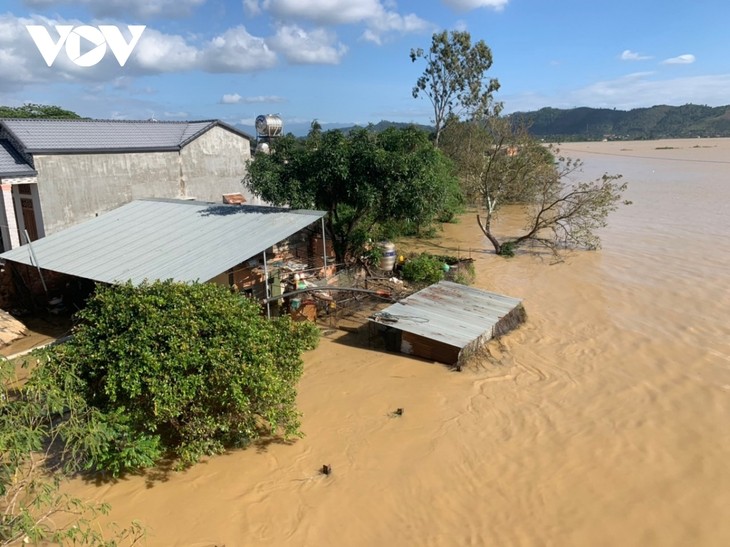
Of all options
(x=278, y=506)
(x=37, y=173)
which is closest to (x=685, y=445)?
(x=278, y=506)

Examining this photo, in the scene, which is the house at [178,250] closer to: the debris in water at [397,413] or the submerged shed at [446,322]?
the submerged shed at [446,322]

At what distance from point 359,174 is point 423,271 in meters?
3.51

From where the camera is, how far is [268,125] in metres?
25.7

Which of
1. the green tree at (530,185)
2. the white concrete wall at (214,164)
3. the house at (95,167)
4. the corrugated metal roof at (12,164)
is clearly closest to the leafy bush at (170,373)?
the house at (95,167)

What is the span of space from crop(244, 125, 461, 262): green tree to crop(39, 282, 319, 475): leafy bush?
6760 mm

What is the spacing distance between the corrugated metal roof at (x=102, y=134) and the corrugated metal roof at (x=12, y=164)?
52cm

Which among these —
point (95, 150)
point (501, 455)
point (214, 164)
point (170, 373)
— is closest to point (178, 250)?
point (170, 373)

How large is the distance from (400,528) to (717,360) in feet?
29.5

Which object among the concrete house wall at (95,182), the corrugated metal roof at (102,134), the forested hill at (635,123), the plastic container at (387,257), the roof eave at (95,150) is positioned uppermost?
the forested hill at (635,123)

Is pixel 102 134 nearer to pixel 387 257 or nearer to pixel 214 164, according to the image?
pixel 214 164

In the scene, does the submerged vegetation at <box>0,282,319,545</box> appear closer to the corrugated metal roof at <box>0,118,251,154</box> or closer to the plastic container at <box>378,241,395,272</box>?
the plastic container at <box>378,241,395,272</box>

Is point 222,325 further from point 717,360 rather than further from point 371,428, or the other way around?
point 717,360

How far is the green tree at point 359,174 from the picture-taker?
13.1 metres

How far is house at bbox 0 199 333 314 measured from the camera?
1071 cm
